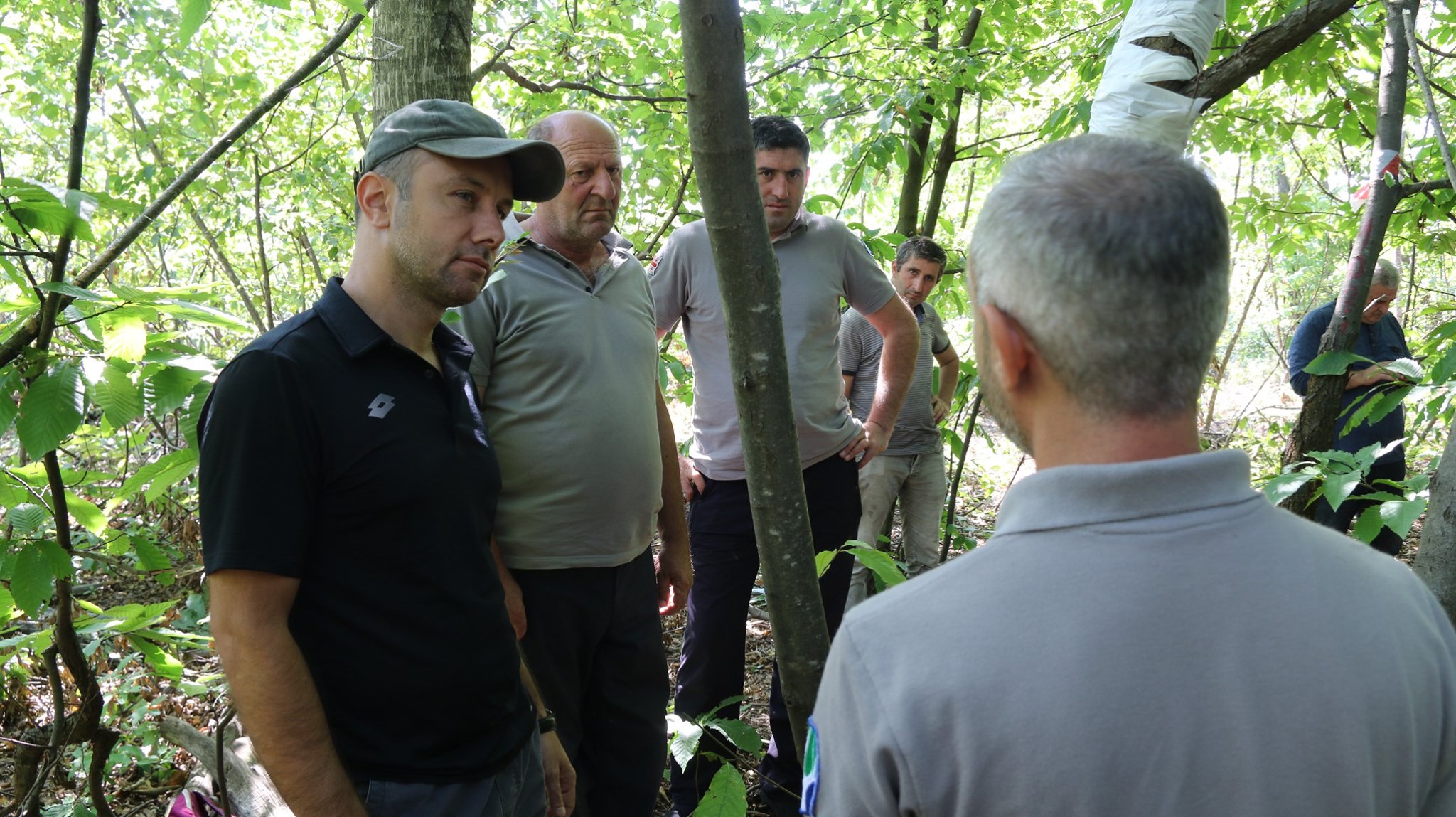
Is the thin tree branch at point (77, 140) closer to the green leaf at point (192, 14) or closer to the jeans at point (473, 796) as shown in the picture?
the green leaf at point (192, 14)

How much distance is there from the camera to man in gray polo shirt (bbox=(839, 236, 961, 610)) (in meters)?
4.80

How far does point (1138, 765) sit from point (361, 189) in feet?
5.39

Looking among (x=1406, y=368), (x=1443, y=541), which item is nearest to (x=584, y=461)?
(x=1443, y=541)

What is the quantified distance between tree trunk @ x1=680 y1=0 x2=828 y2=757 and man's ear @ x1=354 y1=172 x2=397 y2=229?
71 centimetres

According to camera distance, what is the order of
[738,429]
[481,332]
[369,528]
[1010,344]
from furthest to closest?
[738,429]
[481,332]
[369,528]
[1010,344]

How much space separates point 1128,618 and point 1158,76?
1090mm

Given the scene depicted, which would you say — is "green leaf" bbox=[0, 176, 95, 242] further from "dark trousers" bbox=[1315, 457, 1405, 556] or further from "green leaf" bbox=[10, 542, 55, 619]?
"dark trousers" bbox=[1315, 457, 1405, 556]

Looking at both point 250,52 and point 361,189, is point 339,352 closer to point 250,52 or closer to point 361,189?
point 361,189

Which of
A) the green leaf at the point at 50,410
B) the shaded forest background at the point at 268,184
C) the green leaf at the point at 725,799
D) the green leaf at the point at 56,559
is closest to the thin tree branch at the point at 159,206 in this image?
the shaded forest background at the point at 268,184

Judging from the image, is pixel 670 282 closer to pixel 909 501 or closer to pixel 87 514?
pixel 87 514

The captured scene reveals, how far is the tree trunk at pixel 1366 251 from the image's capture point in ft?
8.58

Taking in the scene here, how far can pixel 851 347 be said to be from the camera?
16.0 ft

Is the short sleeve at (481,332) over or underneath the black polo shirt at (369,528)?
over

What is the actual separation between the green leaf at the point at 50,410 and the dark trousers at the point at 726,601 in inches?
74.2
